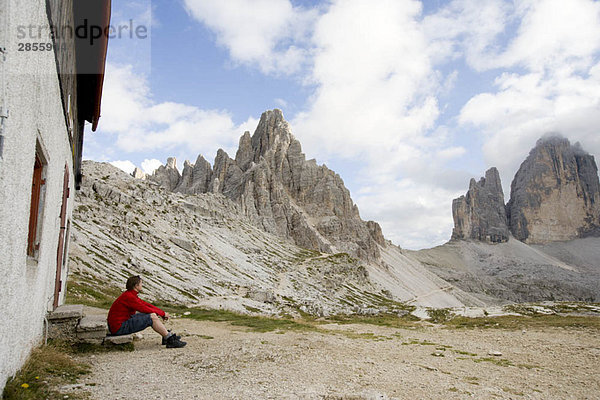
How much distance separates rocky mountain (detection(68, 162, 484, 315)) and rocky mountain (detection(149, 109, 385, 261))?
17.0 meters

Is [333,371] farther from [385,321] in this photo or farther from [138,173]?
[138,173]

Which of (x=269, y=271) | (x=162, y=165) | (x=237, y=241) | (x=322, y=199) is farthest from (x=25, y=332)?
(x=162, y=165)

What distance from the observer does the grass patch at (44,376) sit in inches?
217

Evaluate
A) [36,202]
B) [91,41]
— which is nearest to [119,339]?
[36,202]

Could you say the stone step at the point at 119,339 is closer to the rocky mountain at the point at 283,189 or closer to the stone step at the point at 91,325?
the stone step at the point at 91,325

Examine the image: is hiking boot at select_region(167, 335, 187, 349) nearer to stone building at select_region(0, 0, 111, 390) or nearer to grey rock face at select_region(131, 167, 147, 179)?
stone building at select_region(0, 0, 111, 390)

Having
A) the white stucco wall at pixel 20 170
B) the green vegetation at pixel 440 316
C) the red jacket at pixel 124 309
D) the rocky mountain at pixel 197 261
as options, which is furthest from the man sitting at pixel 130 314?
the green vegetation at pixel 440 316

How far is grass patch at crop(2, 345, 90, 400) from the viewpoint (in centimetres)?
552

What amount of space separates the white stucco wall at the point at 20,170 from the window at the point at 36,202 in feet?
0.79

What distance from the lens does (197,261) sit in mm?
52656

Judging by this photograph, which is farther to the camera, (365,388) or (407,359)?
(407,359)

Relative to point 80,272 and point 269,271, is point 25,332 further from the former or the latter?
point 269,271

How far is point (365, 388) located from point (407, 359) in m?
4.60

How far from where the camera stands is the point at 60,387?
6.25 meters
